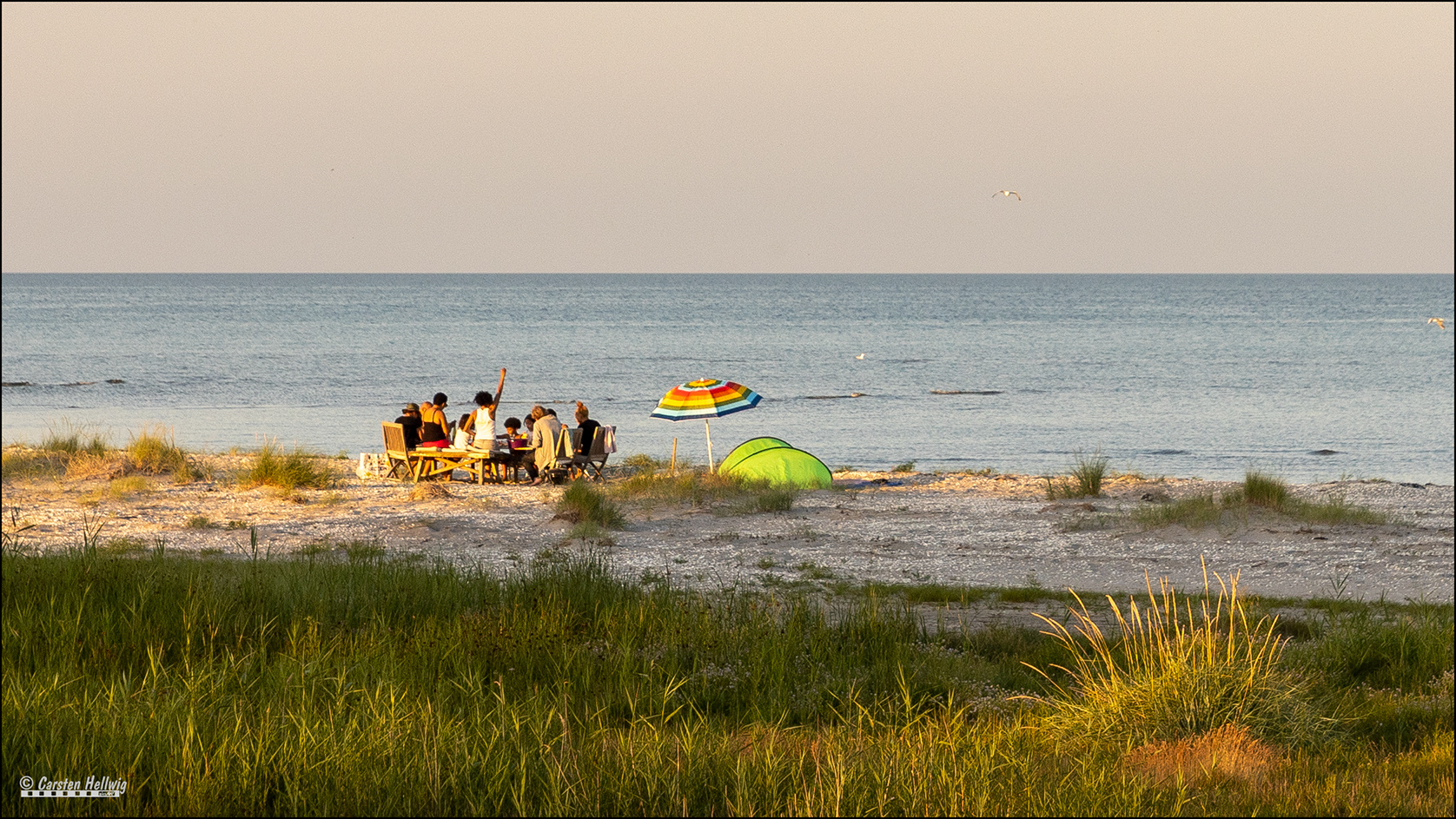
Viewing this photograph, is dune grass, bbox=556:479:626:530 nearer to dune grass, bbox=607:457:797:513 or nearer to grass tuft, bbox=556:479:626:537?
grass tuft, bbox=556:479:626:537

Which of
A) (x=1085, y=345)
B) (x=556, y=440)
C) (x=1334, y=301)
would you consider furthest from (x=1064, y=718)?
(x=1334, y=301)

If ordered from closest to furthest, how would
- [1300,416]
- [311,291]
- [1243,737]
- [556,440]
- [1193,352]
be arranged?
[1243,737] → [556,440] → [1300,416] → [1193,352] → [311,291]

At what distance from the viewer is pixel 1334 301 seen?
411ft

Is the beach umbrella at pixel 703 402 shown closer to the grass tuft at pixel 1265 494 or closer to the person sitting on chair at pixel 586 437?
the person sitting on chair at pixel 586 437

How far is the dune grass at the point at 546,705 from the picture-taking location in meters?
4.04

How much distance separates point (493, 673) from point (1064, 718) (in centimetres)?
263

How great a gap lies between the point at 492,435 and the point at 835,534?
5.82 meters

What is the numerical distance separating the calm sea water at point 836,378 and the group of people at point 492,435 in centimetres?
613

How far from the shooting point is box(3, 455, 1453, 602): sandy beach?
33.9ft

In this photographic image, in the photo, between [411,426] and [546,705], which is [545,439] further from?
[546,705]

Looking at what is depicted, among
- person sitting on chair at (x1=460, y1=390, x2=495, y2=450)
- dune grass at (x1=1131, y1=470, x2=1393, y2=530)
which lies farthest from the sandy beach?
person sitting on chair at (x1=460, y1=390, x2=495, y2=450)

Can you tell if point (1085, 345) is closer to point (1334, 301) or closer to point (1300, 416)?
point (1300, 416)

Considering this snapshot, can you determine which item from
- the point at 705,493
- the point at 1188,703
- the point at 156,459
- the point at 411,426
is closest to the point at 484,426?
the point at 411,426

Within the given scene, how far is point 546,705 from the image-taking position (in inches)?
213
